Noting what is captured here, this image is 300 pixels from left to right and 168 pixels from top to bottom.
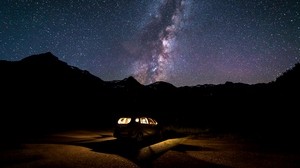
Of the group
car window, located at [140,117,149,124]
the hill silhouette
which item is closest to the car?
car window, located at [140,117,149,124]

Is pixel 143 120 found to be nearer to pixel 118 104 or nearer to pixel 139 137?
pixel 139 137

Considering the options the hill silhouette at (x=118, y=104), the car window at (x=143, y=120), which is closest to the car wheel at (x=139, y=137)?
the car window at (x=143, y=120)

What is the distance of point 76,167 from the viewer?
748cm

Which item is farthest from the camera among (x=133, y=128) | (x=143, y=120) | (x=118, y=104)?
(x=118, y=104)

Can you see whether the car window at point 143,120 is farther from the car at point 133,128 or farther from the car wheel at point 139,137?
the car wheel at point 139,137

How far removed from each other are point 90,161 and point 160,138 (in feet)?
30.4

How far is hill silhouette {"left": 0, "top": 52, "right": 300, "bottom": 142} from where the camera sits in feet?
117

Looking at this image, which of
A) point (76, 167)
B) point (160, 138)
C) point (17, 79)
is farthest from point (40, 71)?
point (76, 167)

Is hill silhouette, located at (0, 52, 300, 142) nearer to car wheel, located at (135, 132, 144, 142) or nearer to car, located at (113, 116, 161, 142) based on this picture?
car, located at (113, 116, 161, 142)

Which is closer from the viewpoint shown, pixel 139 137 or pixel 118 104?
pixel 139 137

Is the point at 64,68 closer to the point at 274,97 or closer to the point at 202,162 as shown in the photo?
the point at 274,97

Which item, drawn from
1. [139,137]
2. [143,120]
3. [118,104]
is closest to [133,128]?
[139,137]

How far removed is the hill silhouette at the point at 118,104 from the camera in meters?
35.5

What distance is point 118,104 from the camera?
283 feet
